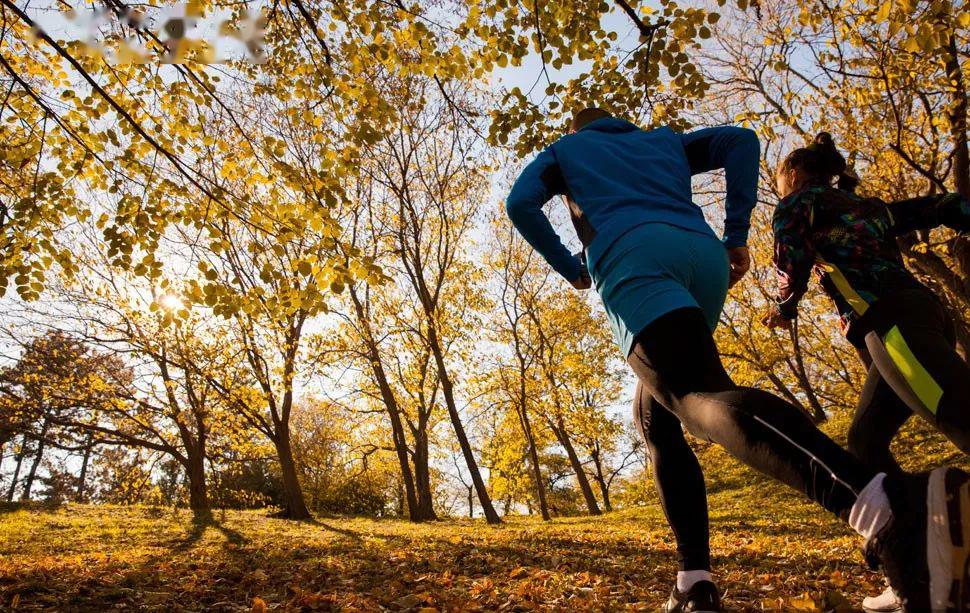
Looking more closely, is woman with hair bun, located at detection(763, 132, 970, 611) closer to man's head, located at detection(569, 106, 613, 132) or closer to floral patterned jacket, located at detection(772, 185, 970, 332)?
floral patterned jacket, located at detection(772, 185, 970, 332)

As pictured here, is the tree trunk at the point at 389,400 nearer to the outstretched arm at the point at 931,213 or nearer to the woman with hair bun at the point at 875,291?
the woman with hair bun at the point at 875,291

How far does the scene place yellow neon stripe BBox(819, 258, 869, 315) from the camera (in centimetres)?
222

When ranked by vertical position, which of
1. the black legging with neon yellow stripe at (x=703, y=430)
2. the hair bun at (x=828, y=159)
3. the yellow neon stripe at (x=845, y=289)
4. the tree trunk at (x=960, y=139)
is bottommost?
the black legging with neon yellow stripe at (x=703, y=430)

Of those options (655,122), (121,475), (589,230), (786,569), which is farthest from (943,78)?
(121,475)

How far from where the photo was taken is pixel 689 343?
1.49 metres

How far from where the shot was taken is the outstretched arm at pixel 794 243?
2.43m

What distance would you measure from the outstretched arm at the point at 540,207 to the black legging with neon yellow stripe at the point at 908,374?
4.10 feet

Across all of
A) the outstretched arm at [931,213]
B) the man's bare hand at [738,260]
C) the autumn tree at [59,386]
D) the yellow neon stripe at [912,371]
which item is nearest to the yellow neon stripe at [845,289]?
the yellow neon stripe at [912,371]

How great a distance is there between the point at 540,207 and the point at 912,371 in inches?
59.4

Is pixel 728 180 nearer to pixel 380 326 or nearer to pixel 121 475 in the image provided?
pixel 380 326

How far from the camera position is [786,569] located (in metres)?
3.59

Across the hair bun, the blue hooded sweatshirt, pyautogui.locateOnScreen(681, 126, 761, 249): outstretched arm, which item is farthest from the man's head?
the hair bun

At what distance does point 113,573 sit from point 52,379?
15540 mm

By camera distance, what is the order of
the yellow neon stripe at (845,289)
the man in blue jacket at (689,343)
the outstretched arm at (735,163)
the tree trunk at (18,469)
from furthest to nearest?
1. the tree trunk at (18,469)
2. the yellow neon stripe at (845,289)
3. the outstretched arm at (735,163)
4. the man in blue jacket at (689,343)
